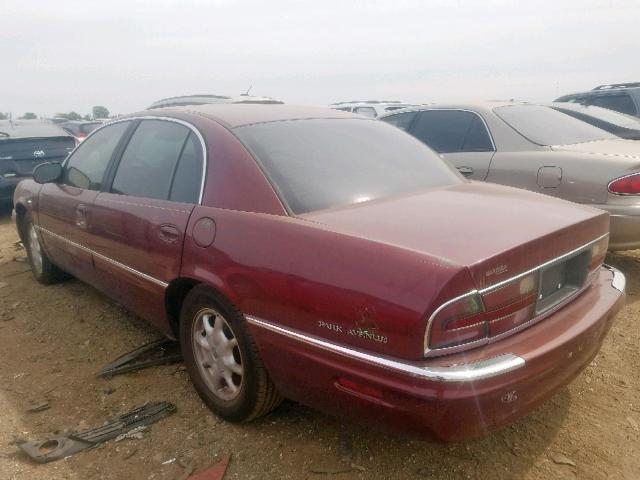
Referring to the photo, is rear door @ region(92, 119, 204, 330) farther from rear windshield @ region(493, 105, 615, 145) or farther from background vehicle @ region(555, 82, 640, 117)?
background vehicle @ region(555, 82, 640, 117)

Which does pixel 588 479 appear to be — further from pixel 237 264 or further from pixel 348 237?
pixel 237 264

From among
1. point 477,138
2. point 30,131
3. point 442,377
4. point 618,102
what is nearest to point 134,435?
point 442,377

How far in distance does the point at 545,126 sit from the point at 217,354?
12.7 feet

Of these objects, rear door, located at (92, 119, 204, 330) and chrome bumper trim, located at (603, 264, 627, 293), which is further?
rear door, located at (92, 119, 204, 330)

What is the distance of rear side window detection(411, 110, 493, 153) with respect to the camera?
509cm

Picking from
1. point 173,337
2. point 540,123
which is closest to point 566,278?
point 173,337

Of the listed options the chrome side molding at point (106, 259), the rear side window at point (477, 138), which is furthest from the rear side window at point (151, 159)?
the rear side window at point (477, 138)

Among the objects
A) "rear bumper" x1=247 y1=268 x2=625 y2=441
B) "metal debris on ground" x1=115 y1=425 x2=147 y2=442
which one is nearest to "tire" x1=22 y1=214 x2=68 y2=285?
"metal debris on ground" x1=115 y1=425 x2=147 y2=442

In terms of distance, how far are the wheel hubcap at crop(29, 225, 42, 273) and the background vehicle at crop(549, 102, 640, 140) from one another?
18.3ft

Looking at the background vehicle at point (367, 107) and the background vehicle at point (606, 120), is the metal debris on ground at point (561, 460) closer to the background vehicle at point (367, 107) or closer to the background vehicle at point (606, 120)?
the background vehicle at point (606, 120)

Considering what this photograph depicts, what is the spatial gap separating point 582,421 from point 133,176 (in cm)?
276

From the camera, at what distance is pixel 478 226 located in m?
2.11

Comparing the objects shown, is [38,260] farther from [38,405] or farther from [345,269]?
[345,269]

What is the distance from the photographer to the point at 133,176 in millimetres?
3254
